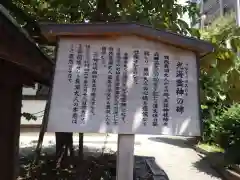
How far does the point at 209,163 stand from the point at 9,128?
7.20 metres

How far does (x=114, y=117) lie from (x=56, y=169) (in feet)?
16.3

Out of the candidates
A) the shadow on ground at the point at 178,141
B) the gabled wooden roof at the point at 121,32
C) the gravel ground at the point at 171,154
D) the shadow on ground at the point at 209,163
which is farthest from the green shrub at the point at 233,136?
the gabled wooden roof at the point at 121,32

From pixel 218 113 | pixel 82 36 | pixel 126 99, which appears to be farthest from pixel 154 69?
pixel 218 113

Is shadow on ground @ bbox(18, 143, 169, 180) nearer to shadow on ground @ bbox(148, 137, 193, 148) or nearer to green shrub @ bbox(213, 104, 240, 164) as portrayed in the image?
green shrub @ bbox(213, 104, 240, 164)

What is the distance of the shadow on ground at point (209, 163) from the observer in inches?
368

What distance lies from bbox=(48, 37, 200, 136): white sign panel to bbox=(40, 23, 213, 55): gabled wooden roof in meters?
0.11

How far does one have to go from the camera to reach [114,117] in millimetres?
3570

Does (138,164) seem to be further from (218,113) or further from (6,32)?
(218,113)

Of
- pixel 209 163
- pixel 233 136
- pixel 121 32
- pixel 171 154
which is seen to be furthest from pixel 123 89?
pixel 171 154

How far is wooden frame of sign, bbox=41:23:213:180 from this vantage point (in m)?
3.57

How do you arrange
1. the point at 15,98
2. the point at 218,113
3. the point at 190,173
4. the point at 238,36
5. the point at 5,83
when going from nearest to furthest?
the point at 5,83, the point at 15,98, the point at 238,36, the point at 190,173, the point at 218,113

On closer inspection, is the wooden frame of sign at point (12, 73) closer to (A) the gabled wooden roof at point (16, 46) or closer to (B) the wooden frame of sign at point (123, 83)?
(A) the gabled wooden roof at point (16, 46)

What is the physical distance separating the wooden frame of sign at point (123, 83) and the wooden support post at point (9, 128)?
1122mm

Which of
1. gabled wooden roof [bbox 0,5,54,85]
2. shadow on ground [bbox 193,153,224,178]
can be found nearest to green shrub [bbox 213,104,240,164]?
shadow on ground [bbox 193,153,224,178]
